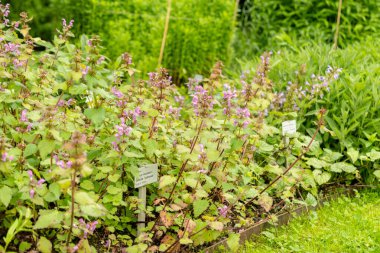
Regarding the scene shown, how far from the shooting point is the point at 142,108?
10.7 ft

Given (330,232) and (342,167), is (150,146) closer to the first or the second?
(330,232)

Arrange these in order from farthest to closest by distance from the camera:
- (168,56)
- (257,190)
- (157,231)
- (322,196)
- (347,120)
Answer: (168,56), (347,120), (322,196), (257,190), (157,231)

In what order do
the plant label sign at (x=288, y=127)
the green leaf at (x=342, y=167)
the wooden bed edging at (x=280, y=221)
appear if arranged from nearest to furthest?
the wooden bed edging at (x=280, y=221) < the plant label sign at (x=288, y=127) < the green leaf at (x=342, y=167)

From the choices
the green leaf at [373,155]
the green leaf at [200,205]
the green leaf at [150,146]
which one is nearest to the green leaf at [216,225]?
the green leaf at [200,205]

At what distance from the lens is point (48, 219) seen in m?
2.71

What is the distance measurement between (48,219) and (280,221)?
1964 millimetres

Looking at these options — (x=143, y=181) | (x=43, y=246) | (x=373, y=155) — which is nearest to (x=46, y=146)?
(x=43, y=246)

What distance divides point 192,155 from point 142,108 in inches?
13.9

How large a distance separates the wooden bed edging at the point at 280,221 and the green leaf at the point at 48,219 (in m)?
1.02

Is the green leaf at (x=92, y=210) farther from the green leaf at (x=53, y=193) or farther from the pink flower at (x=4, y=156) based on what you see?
the pink flower at (x=4, y=156)

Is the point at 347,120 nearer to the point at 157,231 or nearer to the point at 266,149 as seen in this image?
the point at 266,149

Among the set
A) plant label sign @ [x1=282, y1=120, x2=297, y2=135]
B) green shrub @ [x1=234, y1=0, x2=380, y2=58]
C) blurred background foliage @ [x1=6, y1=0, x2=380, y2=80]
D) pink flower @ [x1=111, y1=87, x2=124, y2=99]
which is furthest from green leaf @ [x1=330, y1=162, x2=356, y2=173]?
green shrub @ [x1=234, y1=0, x2=380, y2=58]

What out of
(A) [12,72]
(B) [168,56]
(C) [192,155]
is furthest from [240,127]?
(B) [168,56]

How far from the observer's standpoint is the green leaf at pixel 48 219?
8.82 ft
